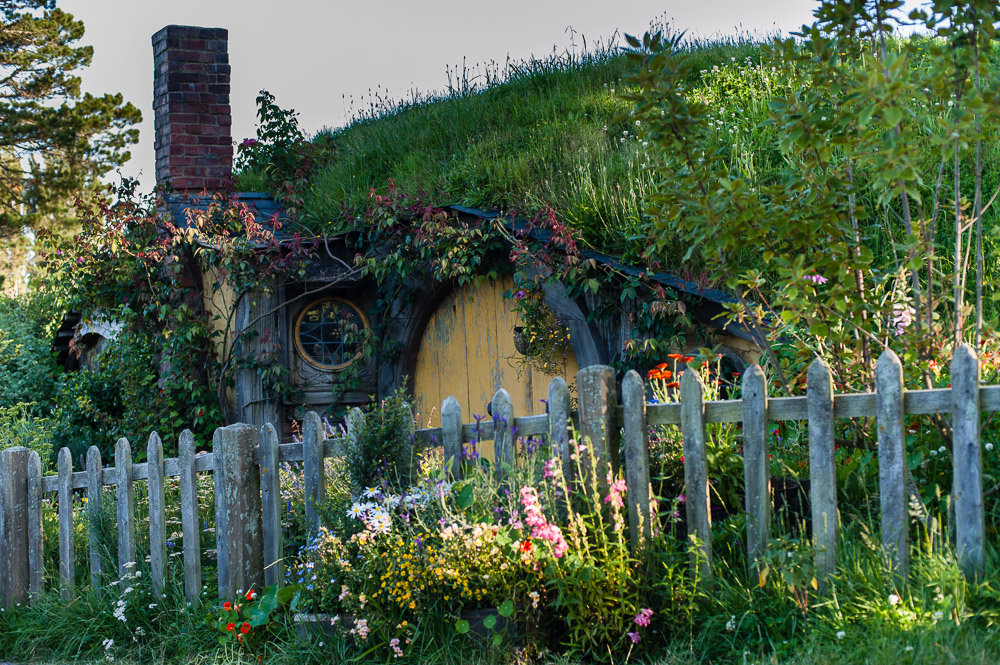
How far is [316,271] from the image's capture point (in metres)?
8.14

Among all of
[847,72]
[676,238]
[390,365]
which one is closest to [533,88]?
[390,365]

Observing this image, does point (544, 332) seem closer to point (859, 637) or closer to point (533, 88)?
point (859, 637)

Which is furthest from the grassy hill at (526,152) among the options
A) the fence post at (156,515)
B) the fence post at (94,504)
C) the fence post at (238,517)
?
the fence post at (94,504)

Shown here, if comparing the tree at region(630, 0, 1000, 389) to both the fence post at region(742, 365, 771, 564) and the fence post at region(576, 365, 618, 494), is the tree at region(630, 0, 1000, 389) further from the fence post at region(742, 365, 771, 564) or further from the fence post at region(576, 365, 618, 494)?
the fence post at region(576, 365, 618, 494)

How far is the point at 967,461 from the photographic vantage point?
333cm

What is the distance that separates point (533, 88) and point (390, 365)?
490cm

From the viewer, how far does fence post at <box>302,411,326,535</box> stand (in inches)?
172

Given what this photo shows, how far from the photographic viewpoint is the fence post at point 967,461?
3.28m

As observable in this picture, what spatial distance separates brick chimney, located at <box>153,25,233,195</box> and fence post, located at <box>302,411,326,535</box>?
5247 mm

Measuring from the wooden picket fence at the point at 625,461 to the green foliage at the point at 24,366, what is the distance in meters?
7.39

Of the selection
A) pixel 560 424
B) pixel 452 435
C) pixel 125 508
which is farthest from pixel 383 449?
pixel 125 508

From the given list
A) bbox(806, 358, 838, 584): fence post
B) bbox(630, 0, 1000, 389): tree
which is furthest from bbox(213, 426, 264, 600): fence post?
bbox(806, 358, 838, 584): fence post

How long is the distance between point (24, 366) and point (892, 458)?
41.1 feet

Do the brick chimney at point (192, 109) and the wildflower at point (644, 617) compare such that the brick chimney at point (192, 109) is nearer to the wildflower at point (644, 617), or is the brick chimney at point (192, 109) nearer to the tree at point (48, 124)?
the wildflower at point (644, 617)
